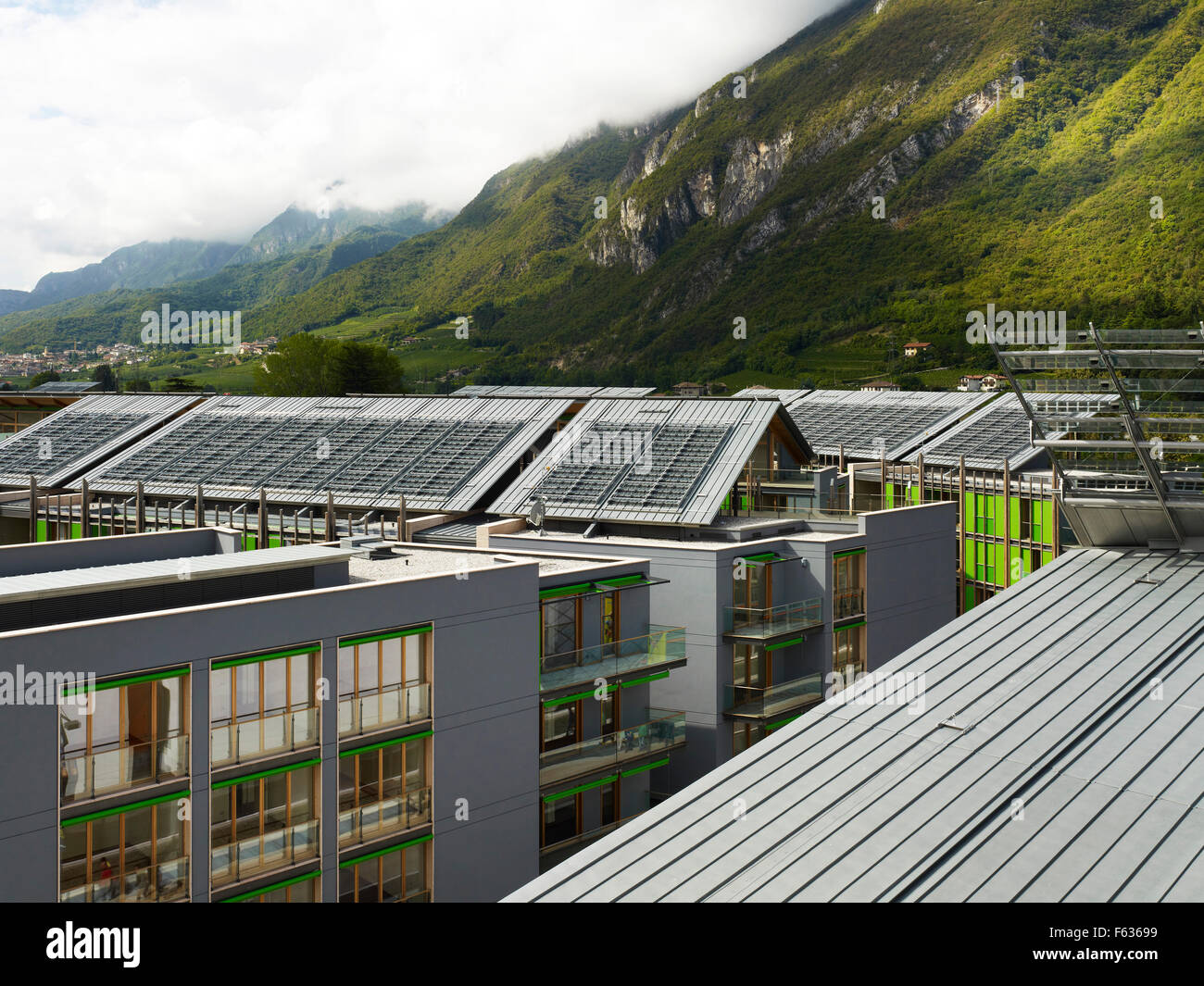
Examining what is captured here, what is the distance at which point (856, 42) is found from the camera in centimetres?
18100

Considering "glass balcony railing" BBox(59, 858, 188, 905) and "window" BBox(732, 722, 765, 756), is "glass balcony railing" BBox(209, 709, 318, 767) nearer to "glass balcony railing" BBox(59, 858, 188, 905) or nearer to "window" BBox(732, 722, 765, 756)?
"glass balcony railing" BBox(59, 858, 188, 905)

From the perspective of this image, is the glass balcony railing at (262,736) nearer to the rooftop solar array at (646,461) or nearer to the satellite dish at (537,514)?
the satellite dish at (537,514)

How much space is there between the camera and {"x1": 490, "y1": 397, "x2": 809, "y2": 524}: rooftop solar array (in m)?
31.1

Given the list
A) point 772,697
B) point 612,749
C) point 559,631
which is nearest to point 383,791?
point 559,631

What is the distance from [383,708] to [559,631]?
18.0ft

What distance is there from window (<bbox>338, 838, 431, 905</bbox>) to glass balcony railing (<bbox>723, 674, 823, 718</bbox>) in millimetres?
9545

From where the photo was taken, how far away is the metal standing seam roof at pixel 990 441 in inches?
1743

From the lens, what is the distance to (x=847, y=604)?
28.9m

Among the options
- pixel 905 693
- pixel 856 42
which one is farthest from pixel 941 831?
pixel 856 42

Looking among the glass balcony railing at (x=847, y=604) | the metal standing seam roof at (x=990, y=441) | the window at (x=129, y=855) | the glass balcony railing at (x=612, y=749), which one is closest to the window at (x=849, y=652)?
the glass balcony railing at (x=847, y=604)

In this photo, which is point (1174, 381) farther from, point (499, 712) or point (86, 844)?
point (86, 844)

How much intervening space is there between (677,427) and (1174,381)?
16.8 metres

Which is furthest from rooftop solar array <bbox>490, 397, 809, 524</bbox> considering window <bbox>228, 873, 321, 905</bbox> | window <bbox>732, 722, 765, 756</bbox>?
window <bbox>228, 873, 321, 905</bbox>

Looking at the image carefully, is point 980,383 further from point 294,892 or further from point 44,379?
point 44,379
